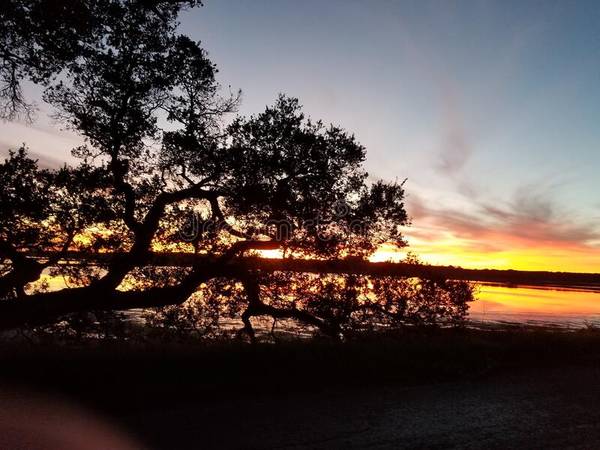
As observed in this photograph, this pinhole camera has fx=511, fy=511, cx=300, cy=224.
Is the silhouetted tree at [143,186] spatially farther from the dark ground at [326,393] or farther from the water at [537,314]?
the water at [537,314]

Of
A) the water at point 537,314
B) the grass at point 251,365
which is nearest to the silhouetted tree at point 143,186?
the grass at point 251,365

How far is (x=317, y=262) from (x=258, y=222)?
89.5 inches

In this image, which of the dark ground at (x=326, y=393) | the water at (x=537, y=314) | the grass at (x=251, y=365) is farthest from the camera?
the water at (x=537, y=314)

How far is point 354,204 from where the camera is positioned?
47.4ft

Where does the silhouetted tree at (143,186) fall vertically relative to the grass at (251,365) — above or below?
above

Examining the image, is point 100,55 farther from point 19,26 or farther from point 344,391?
point 344,391

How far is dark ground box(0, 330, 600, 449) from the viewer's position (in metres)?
8.00

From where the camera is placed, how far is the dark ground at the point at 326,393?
800 cm

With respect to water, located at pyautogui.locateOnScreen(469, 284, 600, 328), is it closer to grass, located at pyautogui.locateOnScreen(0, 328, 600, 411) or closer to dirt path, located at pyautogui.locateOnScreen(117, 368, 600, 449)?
grass, located at pyautogui.locateOnScreen(0, 328, 600, 411)

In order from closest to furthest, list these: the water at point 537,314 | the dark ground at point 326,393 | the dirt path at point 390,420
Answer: the dirt path at point 390,420 < the dark ground at point 326,393 < the water at point 537,314

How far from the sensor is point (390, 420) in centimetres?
878

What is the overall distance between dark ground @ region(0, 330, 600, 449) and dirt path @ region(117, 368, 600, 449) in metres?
0.02

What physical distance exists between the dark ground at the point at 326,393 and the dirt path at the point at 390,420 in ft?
0.08

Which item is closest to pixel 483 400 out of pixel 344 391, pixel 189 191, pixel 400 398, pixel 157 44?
pixel 400 398
